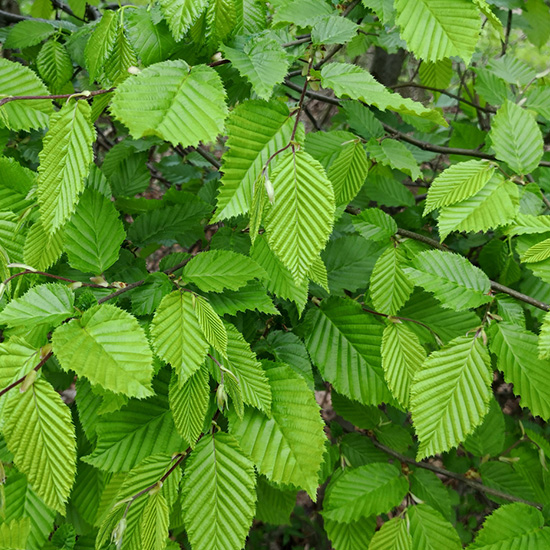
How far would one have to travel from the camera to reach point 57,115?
58cm

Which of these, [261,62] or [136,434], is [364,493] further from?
[261,62]

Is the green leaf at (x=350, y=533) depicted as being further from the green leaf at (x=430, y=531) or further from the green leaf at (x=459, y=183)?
the green leaf at (x=459, y=183)

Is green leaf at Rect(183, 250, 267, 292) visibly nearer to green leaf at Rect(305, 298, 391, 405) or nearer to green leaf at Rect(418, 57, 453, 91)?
green leaf at Rect(305, 298, 391, 405)

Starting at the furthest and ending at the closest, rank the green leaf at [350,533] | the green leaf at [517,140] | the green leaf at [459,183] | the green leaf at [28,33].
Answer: the green leaf at [28,33], the green leaf at [350,533], the green leaf at [517,140], the green leaf at [459,183]

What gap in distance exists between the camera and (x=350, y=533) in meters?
1.06

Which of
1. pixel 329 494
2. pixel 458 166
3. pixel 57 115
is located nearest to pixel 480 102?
pixel 458 166

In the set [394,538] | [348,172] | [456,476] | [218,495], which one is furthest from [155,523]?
[456,476]

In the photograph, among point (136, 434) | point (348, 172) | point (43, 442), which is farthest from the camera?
point (348, 172)

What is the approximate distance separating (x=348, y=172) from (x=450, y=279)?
34 cm

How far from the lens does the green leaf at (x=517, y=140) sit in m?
0.94

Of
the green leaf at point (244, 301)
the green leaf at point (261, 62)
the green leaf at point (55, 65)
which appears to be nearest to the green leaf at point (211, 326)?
the green leaf at point (244, 301)

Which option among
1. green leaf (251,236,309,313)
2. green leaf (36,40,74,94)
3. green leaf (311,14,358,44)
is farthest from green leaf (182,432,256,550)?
green leaf (36,40,74,94)

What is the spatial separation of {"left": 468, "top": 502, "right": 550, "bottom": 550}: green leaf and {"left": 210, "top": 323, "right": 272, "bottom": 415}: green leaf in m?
0.57

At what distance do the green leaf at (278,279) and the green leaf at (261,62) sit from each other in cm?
31
